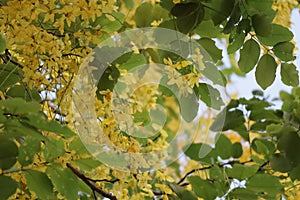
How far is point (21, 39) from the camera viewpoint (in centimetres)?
104

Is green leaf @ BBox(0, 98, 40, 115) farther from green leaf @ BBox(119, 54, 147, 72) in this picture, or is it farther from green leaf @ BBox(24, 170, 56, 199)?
green leaf @ BBox(119, 54, 147, 72)

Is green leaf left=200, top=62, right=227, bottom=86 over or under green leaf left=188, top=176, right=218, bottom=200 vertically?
over

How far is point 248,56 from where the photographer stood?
1.23m

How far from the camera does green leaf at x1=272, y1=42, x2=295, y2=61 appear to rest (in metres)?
1.22

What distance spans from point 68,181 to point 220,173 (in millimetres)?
382

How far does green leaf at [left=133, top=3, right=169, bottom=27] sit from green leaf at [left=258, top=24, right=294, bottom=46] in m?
0.26

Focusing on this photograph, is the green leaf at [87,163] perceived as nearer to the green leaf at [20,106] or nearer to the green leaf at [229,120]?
the green leaf at [20,106]

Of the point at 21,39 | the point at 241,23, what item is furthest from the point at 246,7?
the point at 21,39

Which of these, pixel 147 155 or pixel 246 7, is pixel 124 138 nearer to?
pixel 147 155

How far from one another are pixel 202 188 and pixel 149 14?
0.44 metres

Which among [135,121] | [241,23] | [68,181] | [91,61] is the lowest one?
[68,181]

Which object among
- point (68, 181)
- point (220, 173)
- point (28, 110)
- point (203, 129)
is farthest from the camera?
point (203, 129)

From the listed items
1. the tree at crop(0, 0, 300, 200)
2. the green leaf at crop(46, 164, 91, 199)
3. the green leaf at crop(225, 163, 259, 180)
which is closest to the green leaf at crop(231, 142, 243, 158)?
the tree at crop(0, 0, 300, 200)

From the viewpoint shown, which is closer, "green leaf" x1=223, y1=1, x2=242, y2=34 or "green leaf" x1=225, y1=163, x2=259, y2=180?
"green leaf" x1=223, y1=1, x2=242, y2=34
